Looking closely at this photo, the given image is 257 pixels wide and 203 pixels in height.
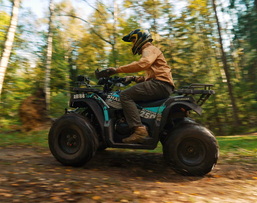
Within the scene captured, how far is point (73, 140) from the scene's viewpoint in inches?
187

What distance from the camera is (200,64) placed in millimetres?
14023

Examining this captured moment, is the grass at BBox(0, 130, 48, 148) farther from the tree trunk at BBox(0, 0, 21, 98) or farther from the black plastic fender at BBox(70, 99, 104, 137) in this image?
the tree trunk at BBox(0, 0, 21, 98)

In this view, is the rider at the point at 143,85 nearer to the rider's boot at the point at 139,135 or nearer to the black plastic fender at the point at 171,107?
the rider's boot at the point at 139,135

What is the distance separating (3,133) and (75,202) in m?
6.93

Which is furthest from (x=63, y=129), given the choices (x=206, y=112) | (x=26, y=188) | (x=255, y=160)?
(x=206, y=112)

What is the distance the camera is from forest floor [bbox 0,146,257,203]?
3.17m

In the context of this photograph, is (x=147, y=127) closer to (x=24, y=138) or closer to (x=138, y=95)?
(x=138, y=95)

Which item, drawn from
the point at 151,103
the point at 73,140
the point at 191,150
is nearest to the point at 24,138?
the point at 73,140

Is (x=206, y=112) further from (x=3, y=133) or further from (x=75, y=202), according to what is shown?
(x=75, y=202)

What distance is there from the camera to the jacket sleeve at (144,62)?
14.8 ft

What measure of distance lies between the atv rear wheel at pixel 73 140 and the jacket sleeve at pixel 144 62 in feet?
3.94

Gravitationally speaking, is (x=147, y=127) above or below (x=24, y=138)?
above

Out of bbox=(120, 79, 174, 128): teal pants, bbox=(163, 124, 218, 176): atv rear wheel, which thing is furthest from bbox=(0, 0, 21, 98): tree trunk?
bbox=(163, 124, 218, 176): atv rear wheel

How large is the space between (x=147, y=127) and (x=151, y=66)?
3.74 feet
